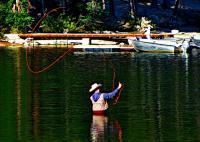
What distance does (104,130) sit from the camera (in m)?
45.5

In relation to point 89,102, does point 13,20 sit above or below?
above

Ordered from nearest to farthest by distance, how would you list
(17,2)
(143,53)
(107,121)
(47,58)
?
(107,121), (47,58), (143,53), (17,2)

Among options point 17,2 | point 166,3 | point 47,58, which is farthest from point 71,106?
point 166,3

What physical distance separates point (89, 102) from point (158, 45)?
155 ft

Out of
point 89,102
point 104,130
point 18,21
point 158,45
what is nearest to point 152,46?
point 158,45

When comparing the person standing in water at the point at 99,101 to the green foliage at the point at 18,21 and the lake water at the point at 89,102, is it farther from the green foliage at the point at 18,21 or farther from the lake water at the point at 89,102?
the green foliage at the point at 18,21

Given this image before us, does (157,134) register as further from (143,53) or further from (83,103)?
(143,53)

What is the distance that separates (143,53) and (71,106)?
47.1 metres

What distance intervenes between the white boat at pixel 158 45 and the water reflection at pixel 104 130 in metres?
52.5

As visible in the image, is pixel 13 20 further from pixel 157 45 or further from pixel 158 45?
pixel 158 45

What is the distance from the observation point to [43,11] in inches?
4712

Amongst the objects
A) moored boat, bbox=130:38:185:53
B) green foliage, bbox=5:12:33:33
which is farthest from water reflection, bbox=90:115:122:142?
green foliage, bbox=5:12:33:33

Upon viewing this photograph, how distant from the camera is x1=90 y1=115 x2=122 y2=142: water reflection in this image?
142 feet

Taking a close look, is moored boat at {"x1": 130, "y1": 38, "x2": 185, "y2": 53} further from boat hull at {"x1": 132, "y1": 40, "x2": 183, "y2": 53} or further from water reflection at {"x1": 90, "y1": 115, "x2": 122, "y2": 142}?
water reflection at {"x1": 90, "y1": 115, "x2": 122, "y2": 142}
